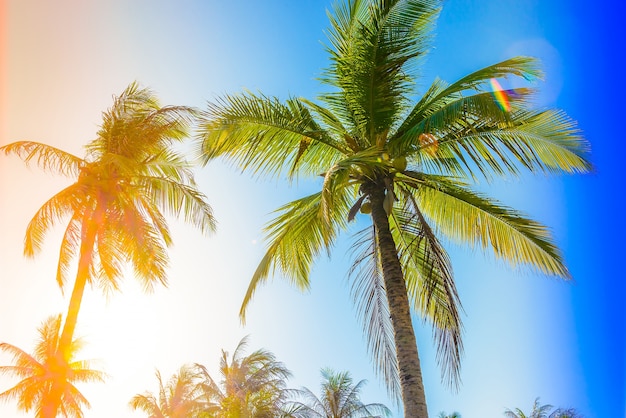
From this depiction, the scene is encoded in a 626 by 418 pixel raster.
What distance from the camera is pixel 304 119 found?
30.9ft

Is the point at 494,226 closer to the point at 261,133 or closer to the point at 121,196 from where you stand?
the point at 261,133

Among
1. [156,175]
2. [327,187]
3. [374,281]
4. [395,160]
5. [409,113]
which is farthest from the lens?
[156,175]

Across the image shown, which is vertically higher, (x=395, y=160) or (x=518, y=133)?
(x=518, y=133)

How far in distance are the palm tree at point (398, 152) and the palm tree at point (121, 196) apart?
4950mm

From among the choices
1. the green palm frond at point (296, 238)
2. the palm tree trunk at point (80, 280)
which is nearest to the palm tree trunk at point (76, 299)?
the palm tree trunk at point (80, 280)

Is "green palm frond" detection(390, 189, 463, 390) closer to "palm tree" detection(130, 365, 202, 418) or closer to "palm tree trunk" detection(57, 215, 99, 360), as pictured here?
"palm tree trunk" detection(57, 215, 99, 360)

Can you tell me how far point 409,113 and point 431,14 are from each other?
64.8 inches

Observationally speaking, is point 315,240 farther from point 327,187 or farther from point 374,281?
point 327,187

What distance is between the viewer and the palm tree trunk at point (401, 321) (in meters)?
7.18

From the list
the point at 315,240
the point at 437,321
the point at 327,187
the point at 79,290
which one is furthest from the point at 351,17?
the point at 79,290

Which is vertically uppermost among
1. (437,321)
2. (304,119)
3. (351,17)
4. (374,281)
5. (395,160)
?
(351,17)

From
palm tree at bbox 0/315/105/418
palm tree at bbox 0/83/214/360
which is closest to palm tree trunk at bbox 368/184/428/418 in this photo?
palm tree at bbox 0/83/214/360

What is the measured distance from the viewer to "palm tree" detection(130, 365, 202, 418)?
93.1 ft

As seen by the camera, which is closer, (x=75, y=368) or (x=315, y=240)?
(x=315, y=240)
